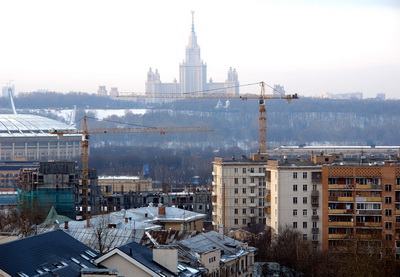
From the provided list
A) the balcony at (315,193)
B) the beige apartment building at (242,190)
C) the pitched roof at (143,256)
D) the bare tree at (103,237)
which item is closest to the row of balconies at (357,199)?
the balcony at (315,193)

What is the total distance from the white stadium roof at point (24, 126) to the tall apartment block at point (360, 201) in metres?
77.9

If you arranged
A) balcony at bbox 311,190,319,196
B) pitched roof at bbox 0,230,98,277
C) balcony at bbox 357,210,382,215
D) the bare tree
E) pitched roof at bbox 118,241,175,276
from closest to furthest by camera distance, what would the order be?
pitched roof at bbox 0,230,98,277 < pitched roof at bbox 118,241,175,276 < the bare tree < balcony at bbox 357,210,382,215 < balcony at bbox 311,190,319,196

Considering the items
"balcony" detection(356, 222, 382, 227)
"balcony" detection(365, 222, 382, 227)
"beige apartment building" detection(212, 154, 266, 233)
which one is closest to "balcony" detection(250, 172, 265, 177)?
"beige apartment building" detection(212, 154, 266, 233)

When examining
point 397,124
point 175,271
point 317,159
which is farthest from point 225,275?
point 397,124

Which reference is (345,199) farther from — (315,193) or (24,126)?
(24,126)

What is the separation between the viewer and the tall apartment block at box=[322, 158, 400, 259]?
37.3m

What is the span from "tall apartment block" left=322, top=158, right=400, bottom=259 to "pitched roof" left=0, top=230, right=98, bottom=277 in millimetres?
17202

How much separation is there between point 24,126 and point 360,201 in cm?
8610

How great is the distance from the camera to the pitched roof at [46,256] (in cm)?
1825

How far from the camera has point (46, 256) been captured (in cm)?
1945

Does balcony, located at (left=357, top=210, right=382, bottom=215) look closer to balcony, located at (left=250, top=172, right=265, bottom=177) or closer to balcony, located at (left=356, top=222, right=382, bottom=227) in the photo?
balcony, located at (left=356, top=222, right=382, bottom=227)

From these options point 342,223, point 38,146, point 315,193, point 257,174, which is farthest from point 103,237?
point 38,146

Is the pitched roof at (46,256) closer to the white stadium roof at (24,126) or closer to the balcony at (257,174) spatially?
the balcony at (257,174)

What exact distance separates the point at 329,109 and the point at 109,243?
165 metres
